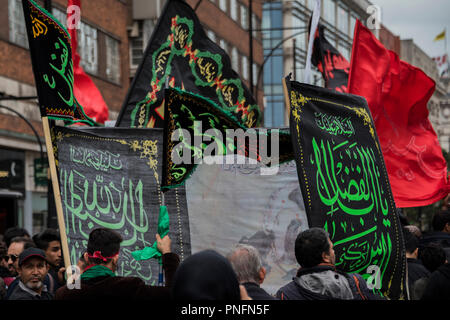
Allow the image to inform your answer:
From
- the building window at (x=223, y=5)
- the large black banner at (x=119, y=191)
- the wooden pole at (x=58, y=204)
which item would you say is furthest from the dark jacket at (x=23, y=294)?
the building window at (x=223, y=5)

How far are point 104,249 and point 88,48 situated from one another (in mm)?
24500

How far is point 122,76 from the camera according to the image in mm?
32031

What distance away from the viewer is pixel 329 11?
68.7 meters

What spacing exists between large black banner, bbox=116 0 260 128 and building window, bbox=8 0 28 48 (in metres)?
15.8

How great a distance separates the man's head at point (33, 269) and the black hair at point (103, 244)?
5.07 ft

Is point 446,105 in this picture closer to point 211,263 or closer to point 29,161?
point 29,161

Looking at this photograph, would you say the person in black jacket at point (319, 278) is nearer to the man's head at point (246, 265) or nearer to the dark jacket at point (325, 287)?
the dark jacket at point (325, 287)

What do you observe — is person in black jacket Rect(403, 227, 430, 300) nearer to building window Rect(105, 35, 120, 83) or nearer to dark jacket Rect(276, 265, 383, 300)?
dark jacket Rect(276, 265, 383, 300)

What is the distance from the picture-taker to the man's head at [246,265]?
4.59 meters

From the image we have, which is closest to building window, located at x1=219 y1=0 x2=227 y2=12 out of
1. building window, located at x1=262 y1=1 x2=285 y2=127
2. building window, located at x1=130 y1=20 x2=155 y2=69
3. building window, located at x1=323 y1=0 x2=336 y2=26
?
building window, located at x1=130 y1=20 x2=155 y2=69

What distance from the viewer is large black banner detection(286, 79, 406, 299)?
18.4 ft

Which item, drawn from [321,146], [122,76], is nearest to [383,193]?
[321,146]

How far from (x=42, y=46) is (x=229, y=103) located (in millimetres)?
3434

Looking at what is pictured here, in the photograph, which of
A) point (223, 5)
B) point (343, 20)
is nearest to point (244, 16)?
point (223, 5)
